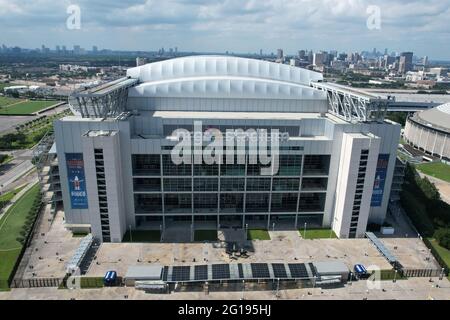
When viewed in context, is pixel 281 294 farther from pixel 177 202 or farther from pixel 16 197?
pixel 16 197

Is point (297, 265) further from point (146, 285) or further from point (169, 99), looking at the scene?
point (169, 99)

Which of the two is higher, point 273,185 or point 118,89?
point 118,89

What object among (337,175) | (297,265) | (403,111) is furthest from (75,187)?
(403,111)

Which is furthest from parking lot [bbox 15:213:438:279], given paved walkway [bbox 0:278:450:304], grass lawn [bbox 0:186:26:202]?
grass lawn [bbox 0:186:26:202]

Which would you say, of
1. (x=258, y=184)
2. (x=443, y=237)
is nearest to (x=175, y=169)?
(x=258, y=184)

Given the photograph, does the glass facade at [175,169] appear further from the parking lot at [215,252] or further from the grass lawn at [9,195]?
the grass lawn at [9,195]

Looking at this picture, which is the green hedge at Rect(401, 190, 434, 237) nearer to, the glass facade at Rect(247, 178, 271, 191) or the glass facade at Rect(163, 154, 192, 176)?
the glass facade at Rect(247, 178, 271, 191)
